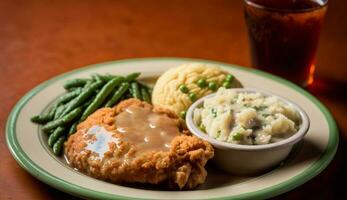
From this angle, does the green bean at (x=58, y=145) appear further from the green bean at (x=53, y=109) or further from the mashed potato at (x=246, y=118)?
the mashed potato at (x=246, y=118)

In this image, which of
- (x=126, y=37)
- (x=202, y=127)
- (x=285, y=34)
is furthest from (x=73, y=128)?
(x=126, y=37)

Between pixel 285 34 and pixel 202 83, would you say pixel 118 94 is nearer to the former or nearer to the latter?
pixel 202 83

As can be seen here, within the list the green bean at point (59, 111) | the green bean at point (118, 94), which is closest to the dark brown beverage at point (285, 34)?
the green bean at point (118, 94)

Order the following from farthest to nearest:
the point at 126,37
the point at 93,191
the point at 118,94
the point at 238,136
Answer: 1. the point at 126,37
2. the point at 118,94
3. the point at 238,136
4. the point at 93,191

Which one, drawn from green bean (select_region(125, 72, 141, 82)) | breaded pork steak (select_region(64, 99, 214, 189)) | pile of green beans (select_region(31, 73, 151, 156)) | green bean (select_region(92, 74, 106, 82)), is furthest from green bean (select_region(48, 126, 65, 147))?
green bean (select_region(125, 72, 141, 82))

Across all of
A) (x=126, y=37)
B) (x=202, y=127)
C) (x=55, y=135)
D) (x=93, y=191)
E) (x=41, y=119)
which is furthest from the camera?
(x=126, y=37)

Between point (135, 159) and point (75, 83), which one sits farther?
point (75, 83)

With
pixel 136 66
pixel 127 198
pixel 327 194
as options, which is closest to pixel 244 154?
pixel 327 194

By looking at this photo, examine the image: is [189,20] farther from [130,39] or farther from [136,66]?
[136,66]
